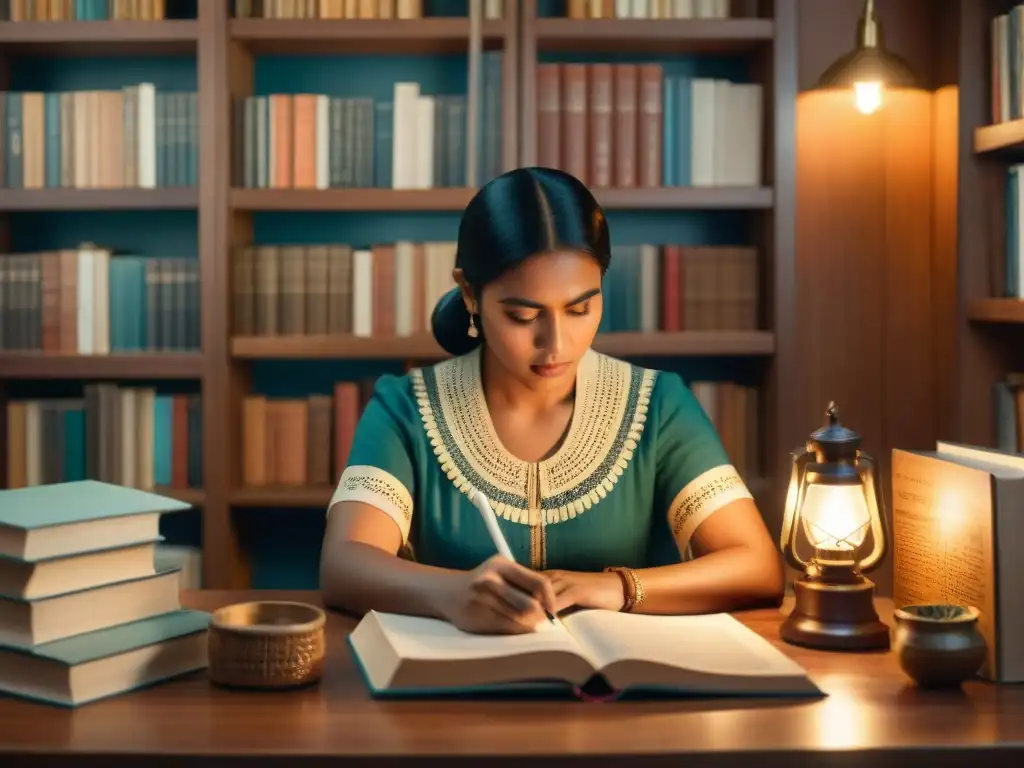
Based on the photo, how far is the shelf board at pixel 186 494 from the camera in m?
3.08

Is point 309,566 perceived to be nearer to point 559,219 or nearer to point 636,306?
point 636,306

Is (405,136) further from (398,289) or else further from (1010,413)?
(1010,413)

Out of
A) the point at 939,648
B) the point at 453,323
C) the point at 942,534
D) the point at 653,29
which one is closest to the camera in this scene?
the point at 939,648

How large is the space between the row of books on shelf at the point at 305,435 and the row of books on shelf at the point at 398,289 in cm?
17

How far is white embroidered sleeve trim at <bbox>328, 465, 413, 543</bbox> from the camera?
169 cm

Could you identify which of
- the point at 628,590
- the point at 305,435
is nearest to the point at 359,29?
Answer: the point at 305,435

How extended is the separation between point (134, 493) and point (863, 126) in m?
2.48

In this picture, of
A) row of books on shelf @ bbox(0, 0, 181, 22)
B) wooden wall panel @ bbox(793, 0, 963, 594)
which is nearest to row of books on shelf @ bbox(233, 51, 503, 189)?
row of books on shelf @ bbox(0, 0, 181, 22)

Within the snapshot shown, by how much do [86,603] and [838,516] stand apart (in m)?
0.78

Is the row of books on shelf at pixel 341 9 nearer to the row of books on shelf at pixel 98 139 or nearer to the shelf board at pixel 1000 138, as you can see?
the row of books on shelf at pixel 98 139

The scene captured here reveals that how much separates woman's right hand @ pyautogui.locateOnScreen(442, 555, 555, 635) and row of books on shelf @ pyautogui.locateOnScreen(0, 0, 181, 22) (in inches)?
87.7

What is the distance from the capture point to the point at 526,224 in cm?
167

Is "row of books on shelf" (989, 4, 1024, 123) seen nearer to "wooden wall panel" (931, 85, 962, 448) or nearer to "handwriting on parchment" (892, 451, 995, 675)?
"wooden wall panel" (931, 85, 962, 448)

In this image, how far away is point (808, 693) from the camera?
1.17 meters
